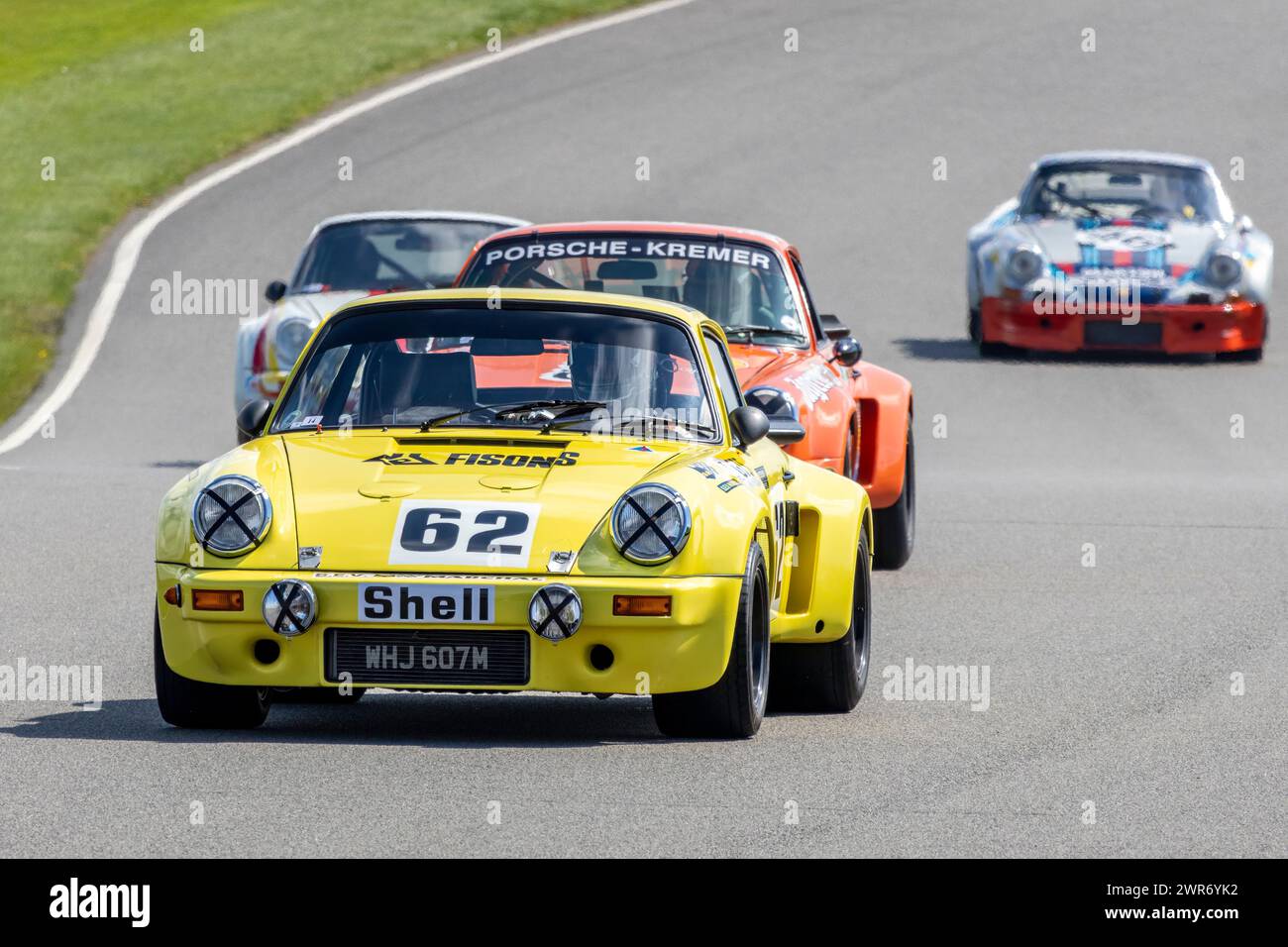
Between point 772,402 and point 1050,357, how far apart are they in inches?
497

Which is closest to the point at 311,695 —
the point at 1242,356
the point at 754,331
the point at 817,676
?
the point at 817,676

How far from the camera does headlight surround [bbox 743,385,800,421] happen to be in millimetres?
10219

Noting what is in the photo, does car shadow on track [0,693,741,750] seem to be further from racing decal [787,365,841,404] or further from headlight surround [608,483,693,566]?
racing decal [787,365,841,404]

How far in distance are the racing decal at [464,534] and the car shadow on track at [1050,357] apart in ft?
50.7

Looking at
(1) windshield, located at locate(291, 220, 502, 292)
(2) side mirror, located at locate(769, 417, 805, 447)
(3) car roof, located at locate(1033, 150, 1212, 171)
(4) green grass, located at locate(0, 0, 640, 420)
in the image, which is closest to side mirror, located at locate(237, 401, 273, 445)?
(2) side mirror, located at locate(769, 417, 805, 447)

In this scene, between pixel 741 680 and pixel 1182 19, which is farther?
pixel 1182 19

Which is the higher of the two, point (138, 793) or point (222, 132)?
point (222, 132)

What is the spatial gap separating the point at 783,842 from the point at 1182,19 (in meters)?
33.5

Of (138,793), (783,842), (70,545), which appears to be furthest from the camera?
(70,545)

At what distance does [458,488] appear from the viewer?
7238 mm
